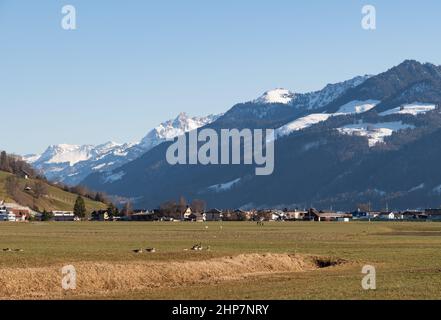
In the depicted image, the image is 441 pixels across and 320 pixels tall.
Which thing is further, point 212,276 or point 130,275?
point 212,276

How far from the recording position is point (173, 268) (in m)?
56.7

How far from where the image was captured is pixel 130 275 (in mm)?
52625

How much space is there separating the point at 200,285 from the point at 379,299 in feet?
44.8

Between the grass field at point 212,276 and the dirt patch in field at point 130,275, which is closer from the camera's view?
the grass field at point 212,276

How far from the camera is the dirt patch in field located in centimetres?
4716

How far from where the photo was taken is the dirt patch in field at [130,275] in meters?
47.2

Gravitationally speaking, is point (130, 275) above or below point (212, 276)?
above

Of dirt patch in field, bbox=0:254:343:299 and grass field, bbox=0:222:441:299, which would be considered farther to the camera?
dirt patch in field, bbox=0:254:343:299
